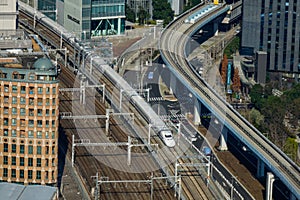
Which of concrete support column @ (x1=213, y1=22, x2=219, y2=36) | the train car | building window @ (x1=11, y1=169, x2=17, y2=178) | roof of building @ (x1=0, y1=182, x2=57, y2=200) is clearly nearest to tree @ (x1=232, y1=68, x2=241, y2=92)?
the train car

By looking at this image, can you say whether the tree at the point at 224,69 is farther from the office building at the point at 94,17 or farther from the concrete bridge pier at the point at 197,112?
the office building at the point at 94,17

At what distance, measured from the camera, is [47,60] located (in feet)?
171

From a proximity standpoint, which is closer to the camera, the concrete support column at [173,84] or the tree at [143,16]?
the concrete support column at [173,84]

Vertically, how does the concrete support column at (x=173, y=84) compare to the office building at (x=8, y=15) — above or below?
below

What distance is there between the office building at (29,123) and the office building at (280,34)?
3915cm

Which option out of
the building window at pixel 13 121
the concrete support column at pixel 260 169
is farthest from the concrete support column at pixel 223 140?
the building window at pixel 13 121

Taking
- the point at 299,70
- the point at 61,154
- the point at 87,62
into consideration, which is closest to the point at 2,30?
the point at 87,62

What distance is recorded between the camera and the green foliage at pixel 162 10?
10850 centimetres

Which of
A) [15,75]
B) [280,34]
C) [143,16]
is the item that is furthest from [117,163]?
Result: [143,16]

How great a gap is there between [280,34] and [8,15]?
2771 centimetres

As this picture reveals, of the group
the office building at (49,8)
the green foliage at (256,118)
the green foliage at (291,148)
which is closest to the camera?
the green foliage at (291,148)

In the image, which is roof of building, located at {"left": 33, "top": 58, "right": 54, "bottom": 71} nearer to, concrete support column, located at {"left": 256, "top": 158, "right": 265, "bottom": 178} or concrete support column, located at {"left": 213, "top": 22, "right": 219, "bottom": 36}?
concrete support column, located at {"left": 256, "top": 158, "right": 265, "bottom": 178}

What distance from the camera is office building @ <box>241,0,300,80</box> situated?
87500 mm

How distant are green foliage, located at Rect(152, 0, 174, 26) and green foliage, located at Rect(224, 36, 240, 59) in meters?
13.0
